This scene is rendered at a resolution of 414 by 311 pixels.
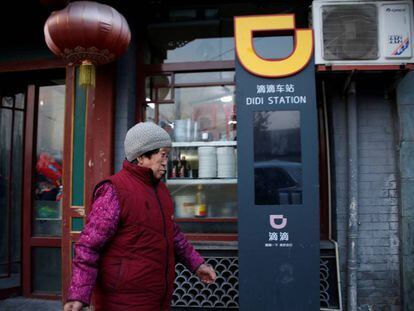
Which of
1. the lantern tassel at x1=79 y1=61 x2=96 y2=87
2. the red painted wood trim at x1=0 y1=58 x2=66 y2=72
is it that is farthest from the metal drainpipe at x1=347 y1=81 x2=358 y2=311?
the red painted wood trim at x1=0 y1=58 x2=66 y2=72

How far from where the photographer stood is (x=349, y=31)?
4.11m

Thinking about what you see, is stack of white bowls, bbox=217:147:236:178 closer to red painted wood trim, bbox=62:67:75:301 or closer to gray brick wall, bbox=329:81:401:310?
gray brick wall, bbox=329:81:401:310

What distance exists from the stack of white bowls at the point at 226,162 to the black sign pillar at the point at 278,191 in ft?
3.89

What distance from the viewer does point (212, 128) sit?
501 centimetres

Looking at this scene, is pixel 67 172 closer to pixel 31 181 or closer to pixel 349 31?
pixel 31 181

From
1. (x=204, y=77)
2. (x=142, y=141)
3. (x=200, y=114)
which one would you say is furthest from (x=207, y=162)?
(x=142, y=141)

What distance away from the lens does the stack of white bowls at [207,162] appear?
4.86 m

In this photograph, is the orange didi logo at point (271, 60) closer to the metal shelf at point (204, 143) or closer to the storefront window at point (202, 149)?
the storefront window at point (202, 149)

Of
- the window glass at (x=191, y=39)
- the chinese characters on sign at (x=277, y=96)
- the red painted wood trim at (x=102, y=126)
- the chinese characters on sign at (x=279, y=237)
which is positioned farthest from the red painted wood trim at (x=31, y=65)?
the chinese characters on sign at (x=279, y=237)

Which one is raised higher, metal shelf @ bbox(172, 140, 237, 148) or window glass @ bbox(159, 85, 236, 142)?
window glass @ bbox(159, 85, 236, 142)

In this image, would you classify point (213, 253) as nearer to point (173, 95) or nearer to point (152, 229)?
point (173, 95)

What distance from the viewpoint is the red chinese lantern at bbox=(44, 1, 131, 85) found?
3.52 m

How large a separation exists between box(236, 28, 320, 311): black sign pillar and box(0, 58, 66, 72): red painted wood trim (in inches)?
98.1

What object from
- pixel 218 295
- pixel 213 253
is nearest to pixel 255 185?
pixel 213 253
